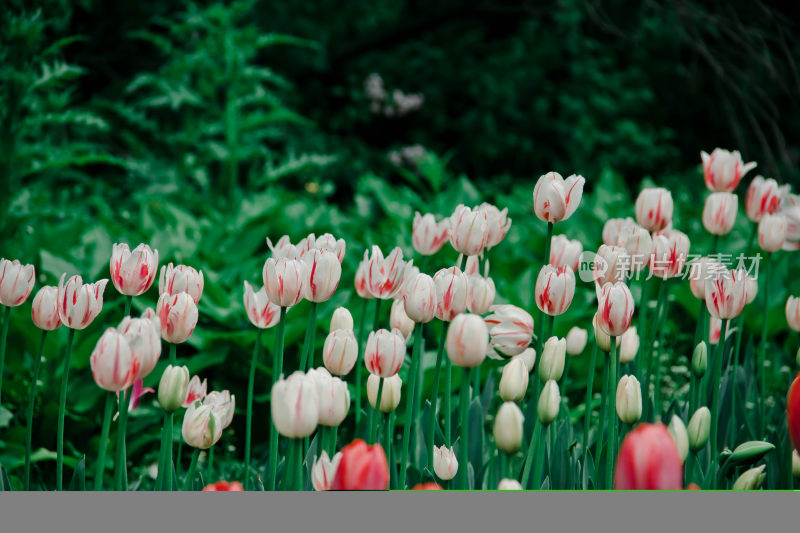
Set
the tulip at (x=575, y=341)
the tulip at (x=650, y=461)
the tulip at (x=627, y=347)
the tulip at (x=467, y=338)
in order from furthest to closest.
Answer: the tulip at (x=575, y=341) < the tulip at (x=627, y=347) < the tulip at (x=467, y=338) < the tulip at (x=650, y=461)

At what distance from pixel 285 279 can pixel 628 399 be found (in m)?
0.41

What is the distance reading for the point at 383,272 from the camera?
893 mm

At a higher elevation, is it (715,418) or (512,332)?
(512,332)

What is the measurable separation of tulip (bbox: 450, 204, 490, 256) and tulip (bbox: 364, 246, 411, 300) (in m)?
0.07

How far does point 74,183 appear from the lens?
8.34 ft

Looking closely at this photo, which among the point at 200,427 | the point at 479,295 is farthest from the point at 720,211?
the point at 200,427

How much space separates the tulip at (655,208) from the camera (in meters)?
1.02

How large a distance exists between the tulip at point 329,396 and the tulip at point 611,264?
1.39 feet

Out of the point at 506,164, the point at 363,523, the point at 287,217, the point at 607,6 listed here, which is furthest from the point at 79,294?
the point at 506,164

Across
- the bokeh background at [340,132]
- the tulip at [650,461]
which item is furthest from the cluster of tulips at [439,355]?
the bokeh background at [340,132]

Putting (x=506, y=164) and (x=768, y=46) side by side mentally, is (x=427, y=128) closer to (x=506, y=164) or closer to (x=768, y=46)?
(x=506, y=164)

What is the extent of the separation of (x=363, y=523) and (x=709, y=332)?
0.62 metres

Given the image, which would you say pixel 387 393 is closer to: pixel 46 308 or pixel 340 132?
pixel 46 308

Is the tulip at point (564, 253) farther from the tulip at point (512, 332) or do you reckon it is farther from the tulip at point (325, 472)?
the tulip at point (325, 472)
